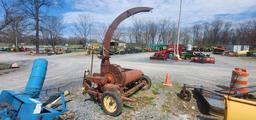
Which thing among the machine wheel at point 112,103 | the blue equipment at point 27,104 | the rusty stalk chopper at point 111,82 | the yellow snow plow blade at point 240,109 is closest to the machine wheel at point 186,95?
the rusty stalk chopper at point 111,82

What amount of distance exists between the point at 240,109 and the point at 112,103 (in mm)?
3109

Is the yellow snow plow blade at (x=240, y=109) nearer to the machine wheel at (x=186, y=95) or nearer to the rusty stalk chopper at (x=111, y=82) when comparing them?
the rusty stalk chopper at (x=111, y=82)

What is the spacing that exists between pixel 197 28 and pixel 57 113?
105 meters

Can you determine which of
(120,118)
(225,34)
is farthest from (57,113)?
(225,34)

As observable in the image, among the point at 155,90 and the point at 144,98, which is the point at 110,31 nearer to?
the point at 144,98

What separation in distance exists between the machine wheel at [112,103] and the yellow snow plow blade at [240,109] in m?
2.55

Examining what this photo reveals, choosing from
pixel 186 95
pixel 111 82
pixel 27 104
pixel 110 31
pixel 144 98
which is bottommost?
pixel 144 98

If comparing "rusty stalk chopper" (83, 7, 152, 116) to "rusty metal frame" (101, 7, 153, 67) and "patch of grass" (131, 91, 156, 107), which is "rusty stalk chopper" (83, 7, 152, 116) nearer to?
"rusty metal frame" (101, 7, 153, 67)

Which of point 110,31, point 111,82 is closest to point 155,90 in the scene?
point 111,82

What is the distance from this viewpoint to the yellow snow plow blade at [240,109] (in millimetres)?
3467

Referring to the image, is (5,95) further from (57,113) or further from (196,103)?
(196,103)

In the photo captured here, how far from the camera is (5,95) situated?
14.1 feet

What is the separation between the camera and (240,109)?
3.58 m

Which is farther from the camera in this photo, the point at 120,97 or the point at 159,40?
the point at 159,40
